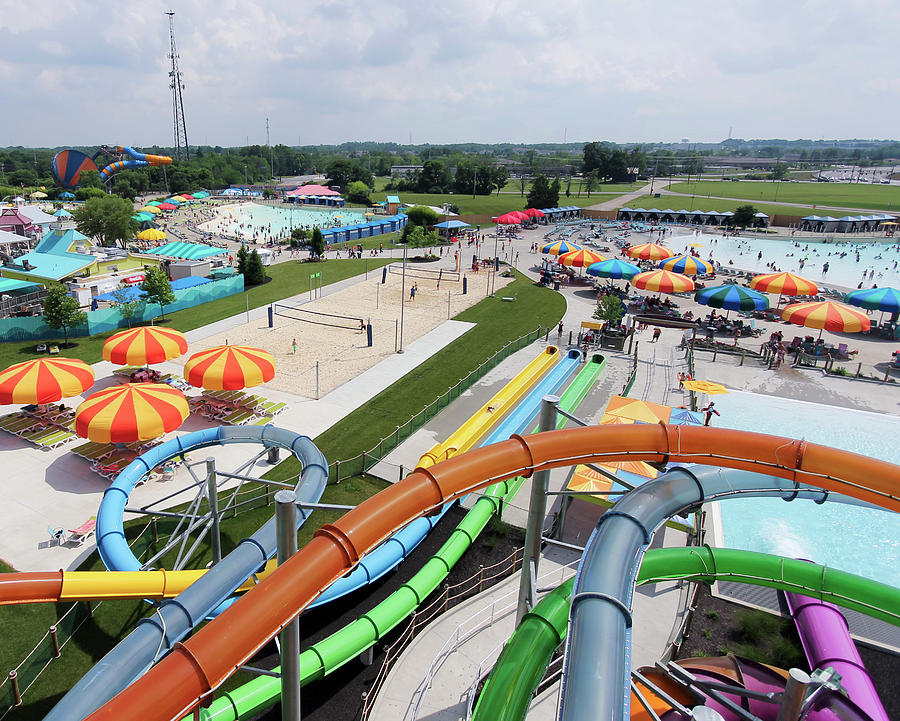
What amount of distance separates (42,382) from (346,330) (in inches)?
646

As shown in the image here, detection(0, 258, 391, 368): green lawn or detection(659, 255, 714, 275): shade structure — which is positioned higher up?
detection(659, 255, 714, 275): shade structure

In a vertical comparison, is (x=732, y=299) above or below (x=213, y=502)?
above

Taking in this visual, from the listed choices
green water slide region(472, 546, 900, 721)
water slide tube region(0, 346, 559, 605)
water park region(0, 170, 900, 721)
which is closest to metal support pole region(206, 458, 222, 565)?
water park region(0, 170, 900, 721)

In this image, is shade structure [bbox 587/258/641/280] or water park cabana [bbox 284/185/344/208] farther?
water park cabana [bbox 284/185/344/208]

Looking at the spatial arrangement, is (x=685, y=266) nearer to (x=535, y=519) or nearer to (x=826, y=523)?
(x=826, y=523)

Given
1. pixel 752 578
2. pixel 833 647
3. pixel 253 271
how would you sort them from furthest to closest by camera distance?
1. pixel 253 271
2. pixel 752 578
3. pixel 833 647

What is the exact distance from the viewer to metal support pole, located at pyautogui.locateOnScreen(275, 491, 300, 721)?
7.20m

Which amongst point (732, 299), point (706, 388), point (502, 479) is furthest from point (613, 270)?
point (502, 479)

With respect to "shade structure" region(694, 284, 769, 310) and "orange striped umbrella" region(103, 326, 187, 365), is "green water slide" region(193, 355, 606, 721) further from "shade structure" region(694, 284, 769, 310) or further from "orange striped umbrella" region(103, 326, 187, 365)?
"shade structure" region(694, 284, 769, 310)

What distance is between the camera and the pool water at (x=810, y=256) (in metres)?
59.3

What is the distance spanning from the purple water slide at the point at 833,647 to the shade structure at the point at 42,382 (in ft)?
76.0

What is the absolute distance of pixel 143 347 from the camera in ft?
76.4

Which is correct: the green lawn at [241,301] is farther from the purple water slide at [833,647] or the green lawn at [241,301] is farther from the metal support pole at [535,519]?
the purple water slide at [833,647]

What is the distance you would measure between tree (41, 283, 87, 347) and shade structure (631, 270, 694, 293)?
33848 millimetres
